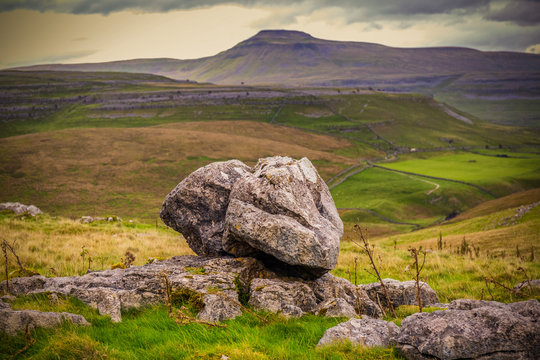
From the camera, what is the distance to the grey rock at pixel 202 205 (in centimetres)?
1338

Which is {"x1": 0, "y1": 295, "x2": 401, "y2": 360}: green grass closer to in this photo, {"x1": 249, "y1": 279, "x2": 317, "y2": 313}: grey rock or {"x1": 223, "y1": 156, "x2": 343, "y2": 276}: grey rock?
{"x1": 249, "y1": 279, "x2": 317, "y2": 313}: grey rock

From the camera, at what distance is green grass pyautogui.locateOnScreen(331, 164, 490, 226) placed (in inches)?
3285

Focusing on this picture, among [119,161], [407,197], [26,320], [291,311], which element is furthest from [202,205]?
[119,161]

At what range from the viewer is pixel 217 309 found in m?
9.13

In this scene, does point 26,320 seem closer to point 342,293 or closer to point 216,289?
point 216,289

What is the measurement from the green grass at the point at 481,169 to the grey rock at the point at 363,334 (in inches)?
4141

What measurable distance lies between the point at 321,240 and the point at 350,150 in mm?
136940

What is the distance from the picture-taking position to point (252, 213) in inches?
439

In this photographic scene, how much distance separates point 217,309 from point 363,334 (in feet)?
11.9

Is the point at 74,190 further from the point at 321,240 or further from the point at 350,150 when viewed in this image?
the point at 350,150

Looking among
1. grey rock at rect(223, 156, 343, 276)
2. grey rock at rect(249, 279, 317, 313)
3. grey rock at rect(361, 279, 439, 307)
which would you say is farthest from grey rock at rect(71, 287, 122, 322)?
grey rock at rect(361, 279, 439, 307)

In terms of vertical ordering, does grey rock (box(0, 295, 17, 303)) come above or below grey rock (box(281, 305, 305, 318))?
above

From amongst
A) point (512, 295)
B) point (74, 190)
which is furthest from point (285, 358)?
point (74, 190)

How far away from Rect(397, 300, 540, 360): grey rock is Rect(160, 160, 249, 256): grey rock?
7.65 m
